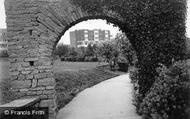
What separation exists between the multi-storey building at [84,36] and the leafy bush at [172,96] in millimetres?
92400

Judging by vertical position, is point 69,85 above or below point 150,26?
below

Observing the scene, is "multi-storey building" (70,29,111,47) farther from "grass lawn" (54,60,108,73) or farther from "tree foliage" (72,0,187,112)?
"tree foliage" (72,0,187,112)

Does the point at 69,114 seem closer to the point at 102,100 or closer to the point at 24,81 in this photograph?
the point at 24,81

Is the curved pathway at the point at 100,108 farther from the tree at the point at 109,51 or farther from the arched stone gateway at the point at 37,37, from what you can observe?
the tree at the point at 109,51

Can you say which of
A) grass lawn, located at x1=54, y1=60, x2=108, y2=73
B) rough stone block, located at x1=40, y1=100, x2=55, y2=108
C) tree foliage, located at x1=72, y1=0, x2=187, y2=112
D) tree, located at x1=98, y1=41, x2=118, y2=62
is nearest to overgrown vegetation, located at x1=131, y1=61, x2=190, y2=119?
tree foliage, located at x1=72, y1=0, x2=187, y2=112

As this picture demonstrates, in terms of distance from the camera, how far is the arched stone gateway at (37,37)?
282 inches

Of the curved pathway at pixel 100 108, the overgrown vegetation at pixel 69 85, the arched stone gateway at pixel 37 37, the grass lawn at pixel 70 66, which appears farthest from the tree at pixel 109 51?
the arched stone gateway at pixel 37 37

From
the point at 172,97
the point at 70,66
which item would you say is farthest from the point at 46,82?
the point at 70,66

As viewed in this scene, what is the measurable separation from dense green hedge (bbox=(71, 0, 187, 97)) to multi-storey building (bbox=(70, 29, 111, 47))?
297ft

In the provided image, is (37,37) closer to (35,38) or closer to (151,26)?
(35,38)

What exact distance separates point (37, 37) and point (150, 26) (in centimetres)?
334

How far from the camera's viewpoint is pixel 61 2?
23.6ft

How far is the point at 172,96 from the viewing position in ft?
17.5

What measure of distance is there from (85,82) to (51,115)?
9.91 meters
